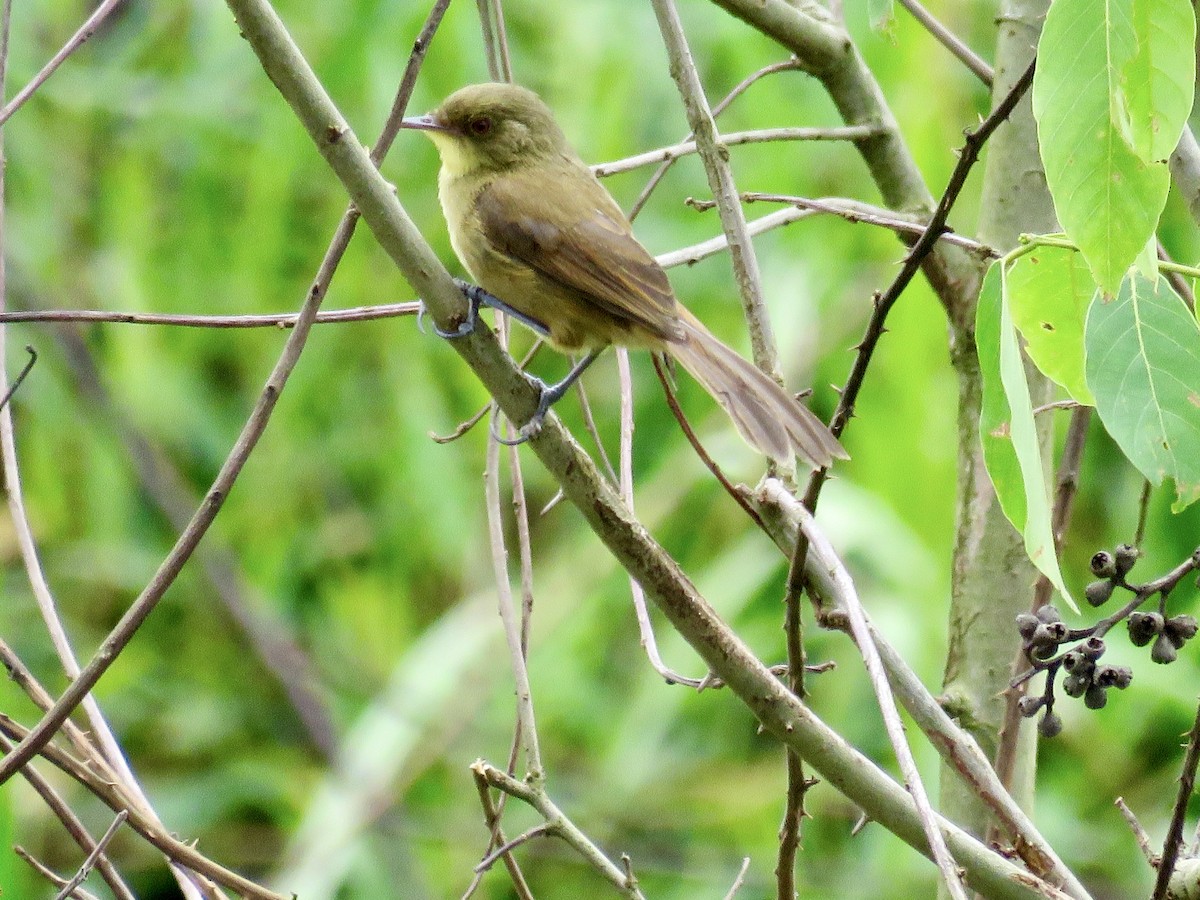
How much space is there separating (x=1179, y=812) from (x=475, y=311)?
1047 mm

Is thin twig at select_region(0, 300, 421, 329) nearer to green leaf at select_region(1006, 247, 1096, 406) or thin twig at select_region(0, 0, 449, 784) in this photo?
thin twig at select_region(0, 0, 449, 784)

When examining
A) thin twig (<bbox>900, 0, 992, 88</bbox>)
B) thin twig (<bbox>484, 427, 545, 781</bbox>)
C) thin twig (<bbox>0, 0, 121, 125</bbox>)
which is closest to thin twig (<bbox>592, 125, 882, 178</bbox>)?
thin twig (<bbox>900, 0, 992, 88</bbox>)

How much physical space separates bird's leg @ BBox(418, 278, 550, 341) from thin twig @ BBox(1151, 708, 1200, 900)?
3.14 feet

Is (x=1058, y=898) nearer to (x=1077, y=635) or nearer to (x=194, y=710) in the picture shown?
(x=1077, y=635)

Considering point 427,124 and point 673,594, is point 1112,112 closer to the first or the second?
point 673,594

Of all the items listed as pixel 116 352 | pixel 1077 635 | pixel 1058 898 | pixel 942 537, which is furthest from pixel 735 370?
pixel 116 352

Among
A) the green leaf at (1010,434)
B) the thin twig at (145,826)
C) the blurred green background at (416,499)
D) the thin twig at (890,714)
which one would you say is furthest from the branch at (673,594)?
the blurred green background at (416,499)

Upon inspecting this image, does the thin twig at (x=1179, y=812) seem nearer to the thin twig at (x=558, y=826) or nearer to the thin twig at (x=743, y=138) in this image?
the thin twig at (x=558, y=826)

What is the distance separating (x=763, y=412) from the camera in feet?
7.29

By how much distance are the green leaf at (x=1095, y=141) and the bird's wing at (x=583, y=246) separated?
1299mm

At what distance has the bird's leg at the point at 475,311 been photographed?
5.79 ft

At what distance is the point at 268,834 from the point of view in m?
5.03

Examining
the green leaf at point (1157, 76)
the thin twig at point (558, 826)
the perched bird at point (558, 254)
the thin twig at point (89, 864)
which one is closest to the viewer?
the green leaf at point (1157, 76)

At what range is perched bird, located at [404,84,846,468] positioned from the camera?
2385 millimetres
